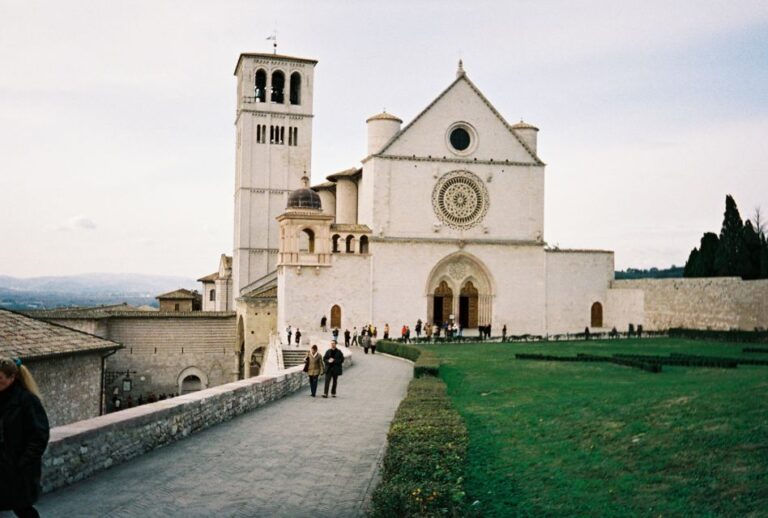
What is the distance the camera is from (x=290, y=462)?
11.2 metres

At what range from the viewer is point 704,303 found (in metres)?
41.0

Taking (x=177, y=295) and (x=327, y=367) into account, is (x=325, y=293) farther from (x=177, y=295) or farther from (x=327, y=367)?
(x=177, y=295)

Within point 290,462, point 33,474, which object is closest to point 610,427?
point 290,462

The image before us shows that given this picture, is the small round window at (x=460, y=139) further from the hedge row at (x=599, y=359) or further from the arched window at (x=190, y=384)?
the arched window at (x=190, y=384)

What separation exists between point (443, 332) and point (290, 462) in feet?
118

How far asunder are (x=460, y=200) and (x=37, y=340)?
29.8 m

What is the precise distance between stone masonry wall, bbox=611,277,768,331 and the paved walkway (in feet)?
91.1

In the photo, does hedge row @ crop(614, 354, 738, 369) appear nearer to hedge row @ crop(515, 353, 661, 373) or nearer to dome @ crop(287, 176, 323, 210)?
hedge row @ crop(515, 353, 661, 373)

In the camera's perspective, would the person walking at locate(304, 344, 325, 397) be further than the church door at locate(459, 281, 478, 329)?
No

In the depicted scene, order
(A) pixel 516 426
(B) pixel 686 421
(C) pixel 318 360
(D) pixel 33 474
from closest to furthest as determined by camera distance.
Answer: (D) pixel 33 474
(B) pixel 686 421
(A) pixel 516 426
(C) pixel 318 360

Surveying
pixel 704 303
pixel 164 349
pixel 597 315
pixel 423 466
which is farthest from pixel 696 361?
pixel 164 349

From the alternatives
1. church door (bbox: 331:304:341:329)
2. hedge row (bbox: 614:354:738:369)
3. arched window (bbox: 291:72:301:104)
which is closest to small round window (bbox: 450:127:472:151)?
church door (bbox: 331:304:341:329)

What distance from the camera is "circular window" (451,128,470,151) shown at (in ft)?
153

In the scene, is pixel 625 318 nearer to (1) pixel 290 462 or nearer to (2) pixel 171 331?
(2) pixel 171 331
